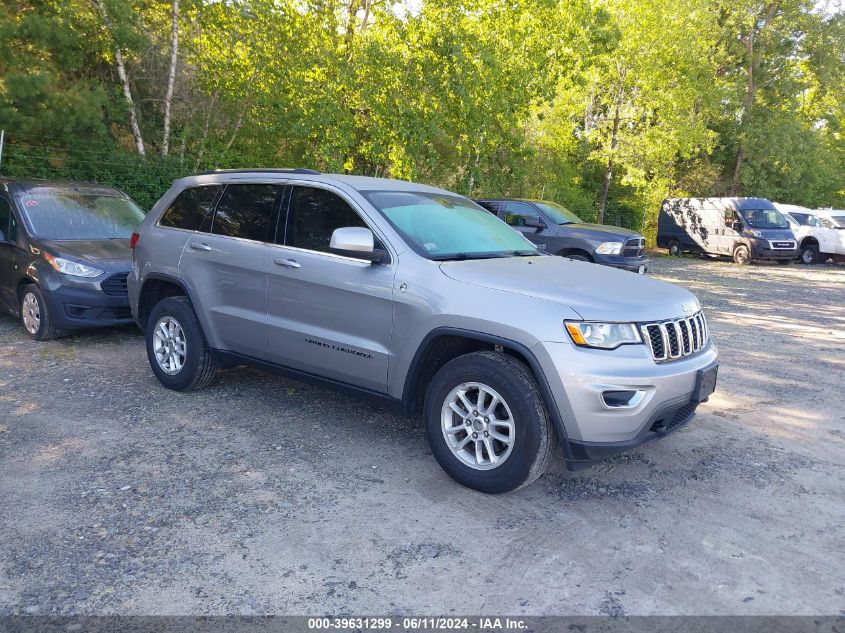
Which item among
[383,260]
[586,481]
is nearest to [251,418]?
[383,260]

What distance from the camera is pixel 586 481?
4438 millimetres

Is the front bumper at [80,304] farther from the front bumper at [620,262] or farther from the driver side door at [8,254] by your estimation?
the front bumper at [620,262]

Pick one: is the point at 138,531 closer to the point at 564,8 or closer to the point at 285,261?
the point at 285,261

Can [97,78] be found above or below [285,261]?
above

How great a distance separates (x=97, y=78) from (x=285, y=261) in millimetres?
10566

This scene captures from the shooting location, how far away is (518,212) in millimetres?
13969

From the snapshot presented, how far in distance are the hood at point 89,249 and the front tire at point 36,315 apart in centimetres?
46

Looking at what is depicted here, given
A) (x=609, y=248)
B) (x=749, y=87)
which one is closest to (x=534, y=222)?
(x=609, y=248)

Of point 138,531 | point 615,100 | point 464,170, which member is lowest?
point 138,531

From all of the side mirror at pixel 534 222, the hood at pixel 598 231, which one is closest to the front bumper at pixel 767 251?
the hood at pixel 598 231

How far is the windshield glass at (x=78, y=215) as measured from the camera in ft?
26.2

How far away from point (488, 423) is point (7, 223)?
6768 mm

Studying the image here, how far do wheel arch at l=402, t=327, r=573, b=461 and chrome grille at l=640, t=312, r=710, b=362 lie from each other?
650 millimetres

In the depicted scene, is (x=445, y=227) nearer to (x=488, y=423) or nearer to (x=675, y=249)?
(x=488, y=423)
